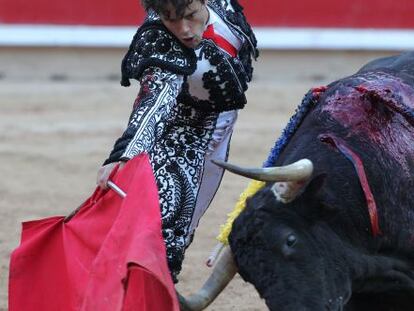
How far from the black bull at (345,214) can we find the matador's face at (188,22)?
40cm

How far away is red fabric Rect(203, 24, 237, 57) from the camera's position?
2998 millimetres

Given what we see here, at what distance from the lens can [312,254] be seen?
8.40 ft

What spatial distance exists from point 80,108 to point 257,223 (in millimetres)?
4966

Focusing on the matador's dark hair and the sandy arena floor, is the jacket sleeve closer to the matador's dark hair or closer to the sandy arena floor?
the matador's dark hair

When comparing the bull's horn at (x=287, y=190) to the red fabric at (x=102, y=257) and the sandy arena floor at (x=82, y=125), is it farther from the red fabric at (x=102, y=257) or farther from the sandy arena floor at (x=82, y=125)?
the sandy arena floor at (x=82, y=125)

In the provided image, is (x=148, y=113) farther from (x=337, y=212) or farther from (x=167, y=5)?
(x=337, y=212)

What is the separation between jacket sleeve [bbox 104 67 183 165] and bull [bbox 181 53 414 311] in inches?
11.9

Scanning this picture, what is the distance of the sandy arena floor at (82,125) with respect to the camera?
192 inches

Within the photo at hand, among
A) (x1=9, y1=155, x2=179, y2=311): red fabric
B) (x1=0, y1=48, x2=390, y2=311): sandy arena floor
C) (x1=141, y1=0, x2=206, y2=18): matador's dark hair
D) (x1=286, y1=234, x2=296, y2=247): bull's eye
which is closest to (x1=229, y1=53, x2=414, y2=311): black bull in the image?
(x1=286, y1=234, x2=296, y2=247): bull's eye

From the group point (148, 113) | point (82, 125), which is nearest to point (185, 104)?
point (148, 113)

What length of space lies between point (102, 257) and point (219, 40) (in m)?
0.71

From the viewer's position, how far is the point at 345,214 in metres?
2.67

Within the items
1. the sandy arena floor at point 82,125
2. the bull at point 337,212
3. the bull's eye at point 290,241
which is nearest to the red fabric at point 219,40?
the bull at point 337,212

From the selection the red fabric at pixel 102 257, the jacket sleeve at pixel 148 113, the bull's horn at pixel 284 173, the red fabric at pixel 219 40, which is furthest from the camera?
the red fabric at pixel 219 40
